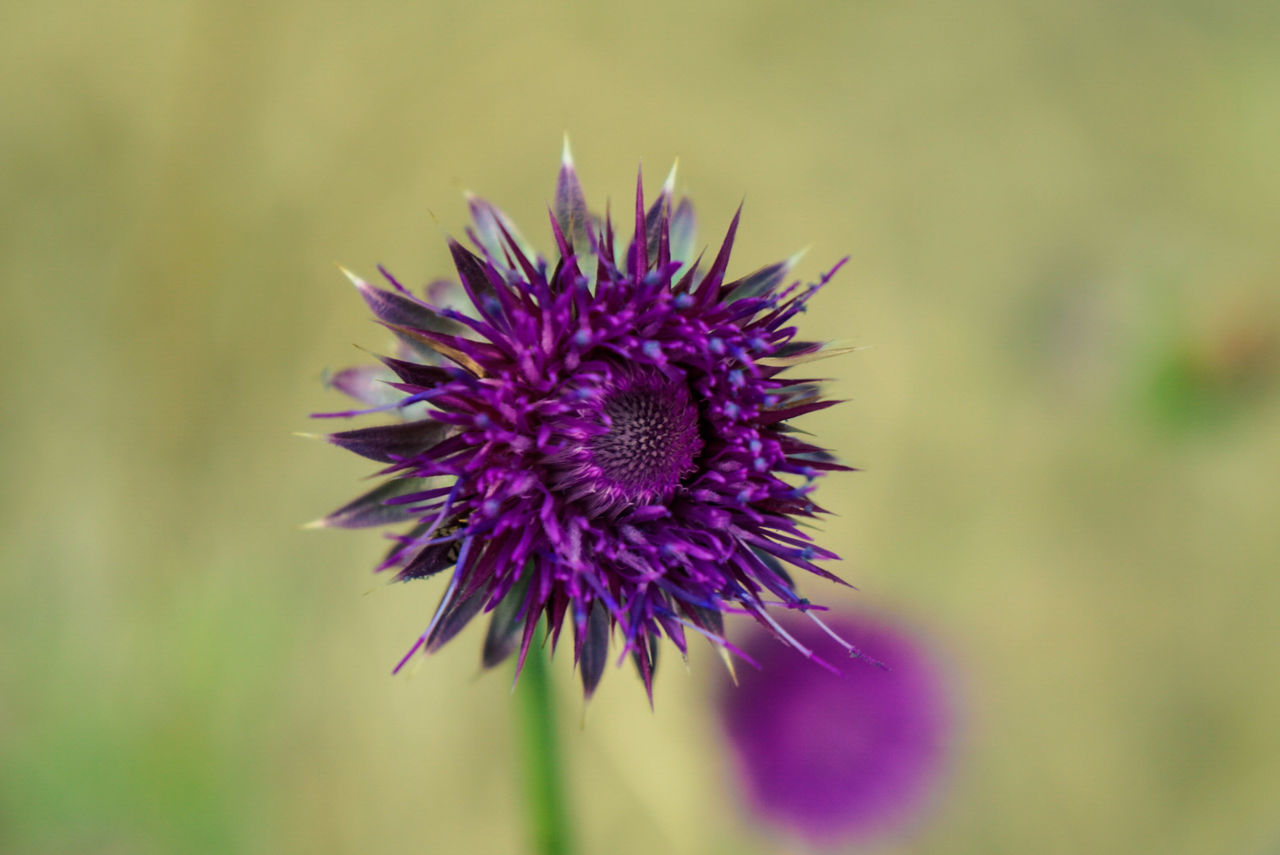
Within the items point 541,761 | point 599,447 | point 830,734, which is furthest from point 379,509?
point 830,734

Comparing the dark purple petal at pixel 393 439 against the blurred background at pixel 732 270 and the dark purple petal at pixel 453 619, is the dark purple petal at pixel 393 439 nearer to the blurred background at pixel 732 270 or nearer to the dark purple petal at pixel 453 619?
the dark purple petal at pixel 453 619

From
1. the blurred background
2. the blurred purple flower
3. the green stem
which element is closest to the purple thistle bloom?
the green stem

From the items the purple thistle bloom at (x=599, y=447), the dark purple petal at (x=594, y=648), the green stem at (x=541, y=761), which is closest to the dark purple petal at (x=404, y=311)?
the purple thistle bloom at (x=599, y=447)

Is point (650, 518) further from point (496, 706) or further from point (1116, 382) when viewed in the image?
point (1116, 382)

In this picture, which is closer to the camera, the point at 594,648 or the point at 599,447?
the point at 599,447

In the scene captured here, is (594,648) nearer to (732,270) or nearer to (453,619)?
(453,619)
